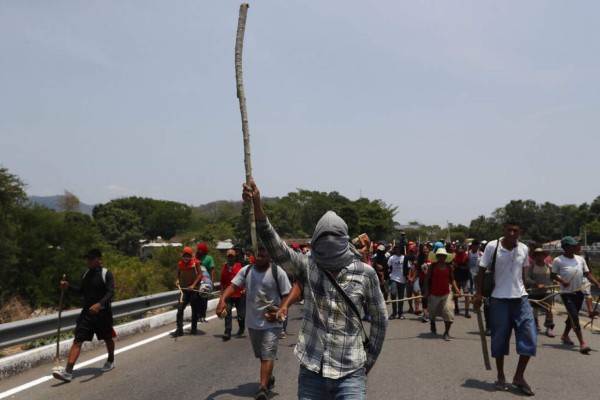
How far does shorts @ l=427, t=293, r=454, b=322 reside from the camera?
10.5 metres

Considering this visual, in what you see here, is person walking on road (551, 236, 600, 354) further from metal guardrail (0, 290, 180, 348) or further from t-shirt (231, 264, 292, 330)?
metal guardrail (0, 290, 180, 348)

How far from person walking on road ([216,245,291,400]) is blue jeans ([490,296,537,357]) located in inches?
96.9

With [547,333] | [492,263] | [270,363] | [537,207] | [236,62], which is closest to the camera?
[236,62]

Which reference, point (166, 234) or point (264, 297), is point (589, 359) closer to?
point (264, 297)

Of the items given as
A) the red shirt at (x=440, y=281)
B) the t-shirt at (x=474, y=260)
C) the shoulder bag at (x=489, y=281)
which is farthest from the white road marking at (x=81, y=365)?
the t-shirt at (x=474, y=260)

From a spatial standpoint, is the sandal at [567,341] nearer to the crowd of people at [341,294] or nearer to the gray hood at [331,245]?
the crowd of people at [341,294]

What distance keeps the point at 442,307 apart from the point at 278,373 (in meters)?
4.27

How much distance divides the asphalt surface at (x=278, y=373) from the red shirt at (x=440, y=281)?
0.91 m

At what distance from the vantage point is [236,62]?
17.2 feet

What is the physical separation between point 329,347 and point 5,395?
4732 millimetres

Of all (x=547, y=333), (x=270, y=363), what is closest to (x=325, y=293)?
(x=270, y=363)

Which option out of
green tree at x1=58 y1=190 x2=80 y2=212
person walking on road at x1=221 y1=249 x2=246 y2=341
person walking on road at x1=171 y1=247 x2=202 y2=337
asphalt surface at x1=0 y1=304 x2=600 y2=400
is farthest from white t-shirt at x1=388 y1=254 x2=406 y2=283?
green tree at x1=58 y1=190 x2=80 y2=212

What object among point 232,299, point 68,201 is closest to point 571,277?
point 232,299

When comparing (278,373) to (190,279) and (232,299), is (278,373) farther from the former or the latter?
(190,279)
